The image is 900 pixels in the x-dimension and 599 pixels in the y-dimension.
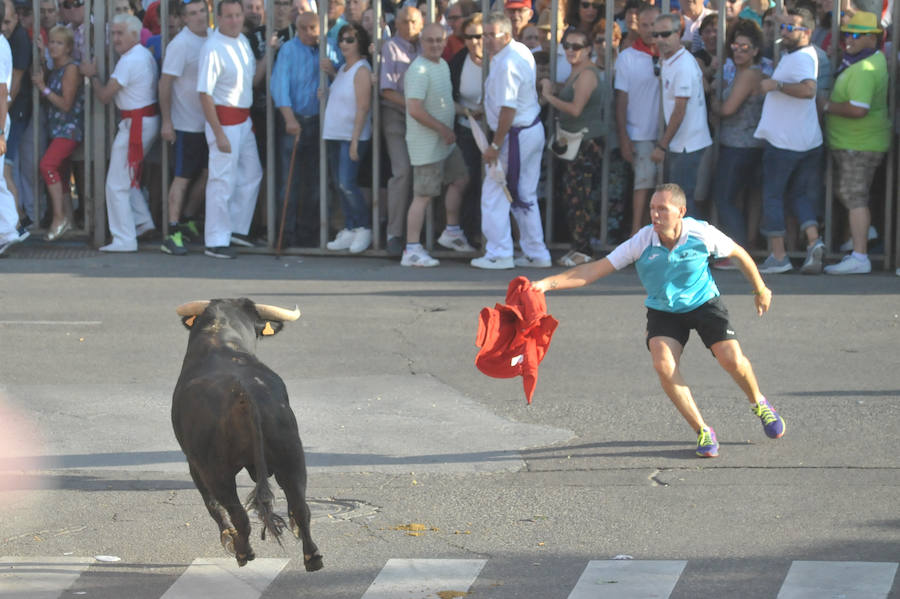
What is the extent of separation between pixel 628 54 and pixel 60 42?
20.0ft

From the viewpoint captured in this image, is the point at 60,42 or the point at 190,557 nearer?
the point at 190,557

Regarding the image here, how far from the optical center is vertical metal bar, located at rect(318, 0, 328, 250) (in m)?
14.9

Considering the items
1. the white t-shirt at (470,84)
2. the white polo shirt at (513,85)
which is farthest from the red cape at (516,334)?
the white t-shirt at (470,84)

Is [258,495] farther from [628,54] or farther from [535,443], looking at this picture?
[628,54]

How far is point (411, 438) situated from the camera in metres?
8.58

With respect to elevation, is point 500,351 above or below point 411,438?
above

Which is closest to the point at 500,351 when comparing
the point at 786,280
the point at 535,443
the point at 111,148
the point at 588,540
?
the point at 535,443

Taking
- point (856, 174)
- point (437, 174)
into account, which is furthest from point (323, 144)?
point (856, 174)

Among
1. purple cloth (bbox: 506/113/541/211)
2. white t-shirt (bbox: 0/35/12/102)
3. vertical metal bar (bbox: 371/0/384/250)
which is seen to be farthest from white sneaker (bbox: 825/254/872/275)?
white t-shirt (bbox: 0/35/12/102)

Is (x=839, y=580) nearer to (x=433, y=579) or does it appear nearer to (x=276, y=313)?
(x=433, y=579)

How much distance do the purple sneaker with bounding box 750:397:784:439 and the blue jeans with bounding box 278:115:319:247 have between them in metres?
8.05

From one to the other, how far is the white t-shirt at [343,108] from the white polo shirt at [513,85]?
1436 millimetres

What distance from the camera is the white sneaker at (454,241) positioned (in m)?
15.2

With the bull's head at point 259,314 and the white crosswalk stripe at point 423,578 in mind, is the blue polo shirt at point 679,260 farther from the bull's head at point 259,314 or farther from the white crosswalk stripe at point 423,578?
the white crosswalk stripe at point 423,578
